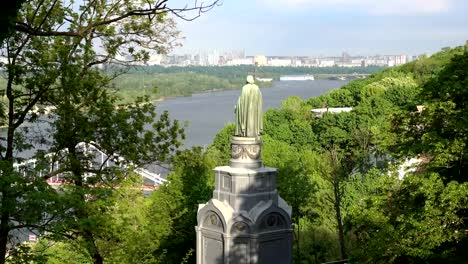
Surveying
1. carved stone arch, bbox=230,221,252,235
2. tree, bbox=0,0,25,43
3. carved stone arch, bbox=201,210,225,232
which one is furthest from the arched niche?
tree, bbox=0,0,25,43

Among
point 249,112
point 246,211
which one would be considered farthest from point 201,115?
point 246,211

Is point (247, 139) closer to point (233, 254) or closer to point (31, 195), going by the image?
point (233, 254)

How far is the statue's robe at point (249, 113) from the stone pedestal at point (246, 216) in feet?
0.62

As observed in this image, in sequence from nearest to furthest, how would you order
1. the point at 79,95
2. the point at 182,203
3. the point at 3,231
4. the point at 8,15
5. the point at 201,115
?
the point at 8,15 → the point at 3,231 → the point at 79,95 → the point at 182,203 → the point at 201,115

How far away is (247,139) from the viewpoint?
42.8 ft

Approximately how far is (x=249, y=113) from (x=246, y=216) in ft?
7.20

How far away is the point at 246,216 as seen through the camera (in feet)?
41.1

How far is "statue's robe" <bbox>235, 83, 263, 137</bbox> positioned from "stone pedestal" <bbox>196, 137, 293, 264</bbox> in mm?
189

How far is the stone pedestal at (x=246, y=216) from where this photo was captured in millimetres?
12594

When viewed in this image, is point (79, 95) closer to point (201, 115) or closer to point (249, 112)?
point (249, 112)

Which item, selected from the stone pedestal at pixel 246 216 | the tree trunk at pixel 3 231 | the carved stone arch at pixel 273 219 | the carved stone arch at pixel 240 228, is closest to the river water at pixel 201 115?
the stone pedestal at pixel 246 216

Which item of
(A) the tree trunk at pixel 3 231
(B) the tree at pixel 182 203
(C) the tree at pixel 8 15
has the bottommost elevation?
(B) the tree at pixel 182 203

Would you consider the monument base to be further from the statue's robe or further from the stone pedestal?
the statue's robe

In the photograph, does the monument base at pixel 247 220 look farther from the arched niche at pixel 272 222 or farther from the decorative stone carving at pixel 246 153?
the decorative stone carving at pixel 246 153
